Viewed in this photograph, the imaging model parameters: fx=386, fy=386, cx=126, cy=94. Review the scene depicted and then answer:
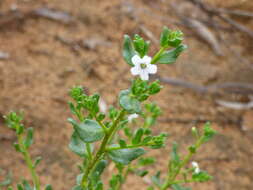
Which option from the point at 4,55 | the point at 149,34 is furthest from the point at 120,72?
the point at 4,55

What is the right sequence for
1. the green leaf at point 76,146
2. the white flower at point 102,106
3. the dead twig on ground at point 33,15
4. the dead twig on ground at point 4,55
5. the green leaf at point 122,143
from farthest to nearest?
the dead twig on ground at point 33,15 < the dead twig on ground at point 4,55 < the white flower at point 102,106 < the green leaf at point 76,146 < the green leaf at point 122,143

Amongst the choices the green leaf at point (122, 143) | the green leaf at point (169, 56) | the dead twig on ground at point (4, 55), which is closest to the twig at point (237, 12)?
the dead twig on ground at point (4, 55)

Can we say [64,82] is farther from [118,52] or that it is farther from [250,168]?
[250,168]

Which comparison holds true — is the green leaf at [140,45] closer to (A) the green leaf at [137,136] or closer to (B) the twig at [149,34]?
(A) the green leaf at [137,136]

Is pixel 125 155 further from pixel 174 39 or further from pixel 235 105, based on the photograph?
pixel 235 105

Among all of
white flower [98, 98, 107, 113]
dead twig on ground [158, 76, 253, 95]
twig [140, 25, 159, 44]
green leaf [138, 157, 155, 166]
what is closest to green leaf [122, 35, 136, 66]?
green leaf [138, 157, 155, 166]

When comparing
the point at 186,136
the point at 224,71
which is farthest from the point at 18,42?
the point at 224,71

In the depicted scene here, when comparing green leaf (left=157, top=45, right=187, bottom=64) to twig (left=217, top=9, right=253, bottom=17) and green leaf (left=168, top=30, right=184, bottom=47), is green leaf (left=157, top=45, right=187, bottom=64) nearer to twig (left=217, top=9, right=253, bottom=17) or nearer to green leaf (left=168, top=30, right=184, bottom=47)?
green leaf (left=168, top=30, right=184, bottom=47)
